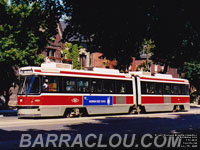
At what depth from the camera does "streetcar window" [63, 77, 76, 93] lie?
65.8ft

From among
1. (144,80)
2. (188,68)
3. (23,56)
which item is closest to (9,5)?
(23,56)

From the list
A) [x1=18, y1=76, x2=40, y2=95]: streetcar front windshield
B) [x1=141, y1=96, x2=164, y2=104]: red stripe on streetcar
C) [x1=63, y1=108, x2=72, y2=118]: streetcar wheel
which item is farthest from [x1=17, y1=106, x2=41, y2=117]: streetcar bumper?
[x1=141, y1=96, x2=164, y2=104]: red stripe on streetcar

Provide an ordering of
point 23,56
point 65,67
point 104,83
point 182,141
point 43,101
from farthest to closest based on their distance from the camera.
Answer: point 23,56 → point 104,83 → point 65,67 → point 43,101 → point 182,141

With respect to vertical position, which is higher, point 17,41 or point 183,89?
point 17,41

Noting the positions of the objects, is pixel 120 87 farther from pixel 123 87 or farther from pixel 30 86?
pixel 30 86

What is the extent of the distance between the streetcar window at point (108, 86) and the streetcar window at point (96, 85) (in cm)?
45

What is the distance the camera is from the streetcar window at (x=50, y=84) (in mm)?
18984

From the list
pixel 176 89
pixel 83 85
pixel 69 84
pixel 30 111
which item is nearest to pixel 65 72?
pixel 69 84

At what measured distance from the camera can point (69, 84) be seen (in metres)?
20.3

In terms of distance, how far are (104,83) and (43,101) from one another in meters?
5.66

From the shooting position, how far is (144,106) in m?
25.9

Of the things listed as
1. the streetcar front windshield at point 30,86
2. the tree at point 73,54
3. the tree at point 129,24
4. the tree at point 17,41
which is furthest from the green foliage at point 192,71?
the tree at point 129,24

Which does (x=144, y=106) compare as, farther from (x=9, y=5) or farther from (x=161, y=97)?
(x=9, y=5)

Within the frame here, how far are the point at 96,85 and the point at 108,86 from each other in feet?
4.32
